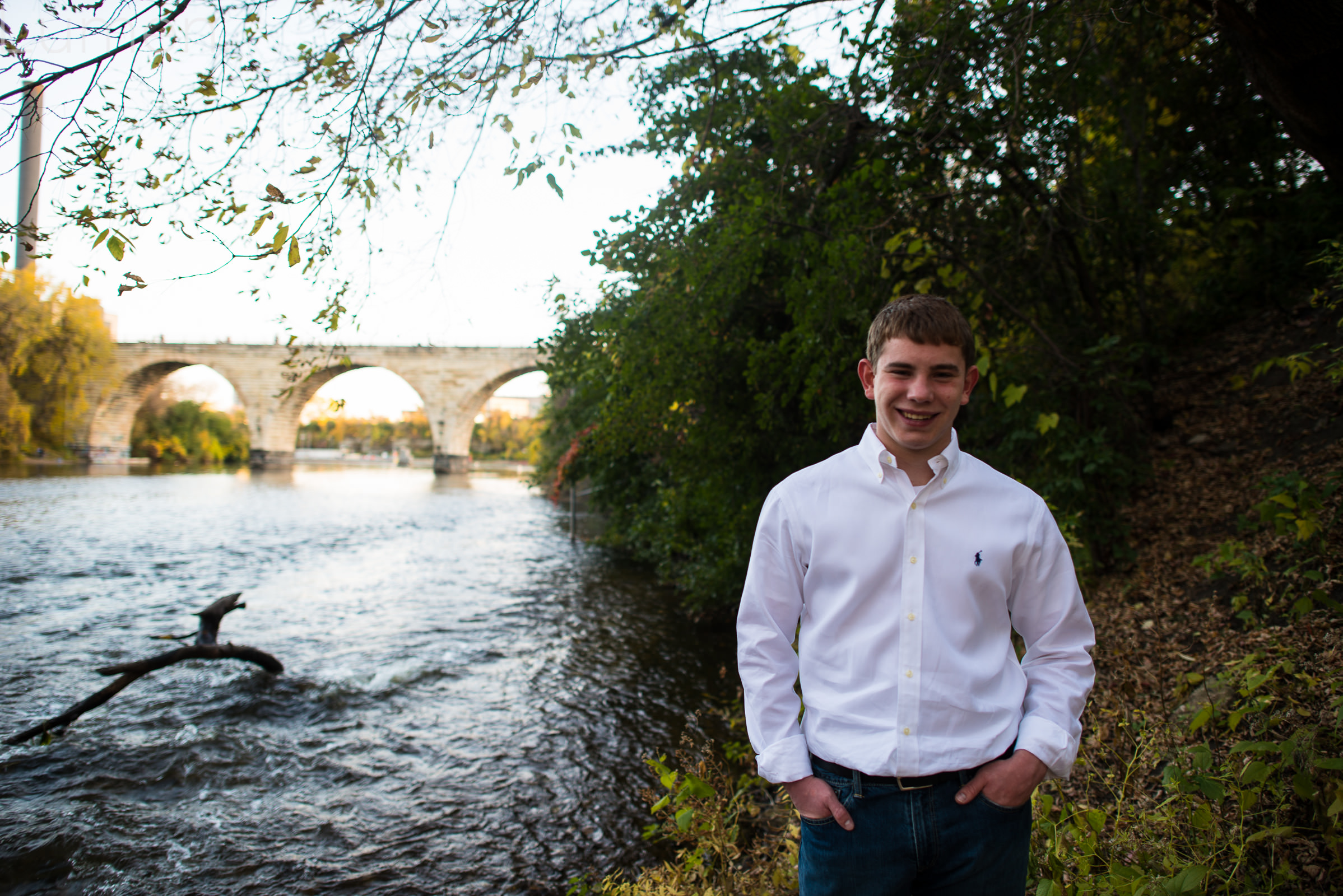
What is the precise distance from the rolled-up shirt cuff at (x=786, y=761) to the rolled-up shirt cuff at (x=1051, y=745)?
1.26ft

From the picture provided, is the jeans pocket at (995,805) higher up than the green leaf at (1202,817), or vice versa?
the jeans pocket at (995,805)

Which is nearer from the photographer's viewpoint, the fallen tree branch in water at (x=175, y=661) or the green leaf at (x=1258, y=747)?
the green leaf at (x=1258, y=747)

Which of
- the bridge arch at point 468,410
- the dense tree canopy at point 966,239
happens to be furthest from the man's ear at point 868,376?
the bridge arch at point 468,410

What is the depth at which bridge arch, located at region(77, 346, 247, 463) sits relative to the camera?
138 feet

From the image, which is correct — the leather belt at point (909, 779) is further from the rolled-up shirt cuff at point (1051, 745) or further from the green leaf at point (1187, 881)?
the green leaf at point (1187, 881)

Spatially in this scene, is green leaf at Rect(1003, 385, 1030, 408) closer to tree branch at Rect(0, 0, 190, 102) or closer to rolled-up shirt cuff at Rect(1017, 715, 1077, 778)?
rolled-up shirt cuff at Rect(1017, 715, 1077, 778)

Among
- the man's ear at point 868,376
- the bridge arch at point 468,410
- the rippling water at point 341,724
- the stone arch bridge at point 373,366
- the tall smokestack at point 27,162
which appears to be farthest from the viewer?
the bridge arch at point 468,410

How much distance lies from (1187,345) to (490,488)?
95.7 ft

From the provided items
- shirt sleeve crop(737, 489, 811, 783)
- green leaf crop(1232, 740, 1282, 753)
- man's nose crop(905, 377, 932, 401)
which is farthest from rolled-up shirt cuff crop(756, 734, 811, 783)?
green leaf crop(1232, 740, 1282, 753)

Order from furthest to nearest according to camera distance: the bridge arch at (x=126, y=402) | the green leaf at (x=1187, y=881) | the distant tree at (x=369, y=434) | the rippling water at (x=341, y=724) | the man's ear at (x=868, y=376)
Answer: the distant tree at (x=369, y=434), the bridge arch at (x=126, y=402), the rippling water at (x=341, y=724), the green leaf at (x=1187, y=881), the man's ear at (x=868, y=376)

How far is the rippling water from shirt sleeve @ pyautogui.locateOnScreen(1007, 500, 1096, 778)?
268 cm

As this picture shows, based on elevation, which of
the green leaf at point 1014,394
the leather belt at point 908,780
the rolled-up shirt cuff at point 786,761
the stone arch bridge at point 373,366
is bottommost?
the leather belt at point 908,780

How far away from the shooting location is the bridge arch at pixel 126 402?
42.0 meters

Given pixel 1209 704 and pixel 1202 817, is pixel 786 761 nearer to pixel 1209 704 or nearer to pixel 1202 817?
pixel 1202 817
